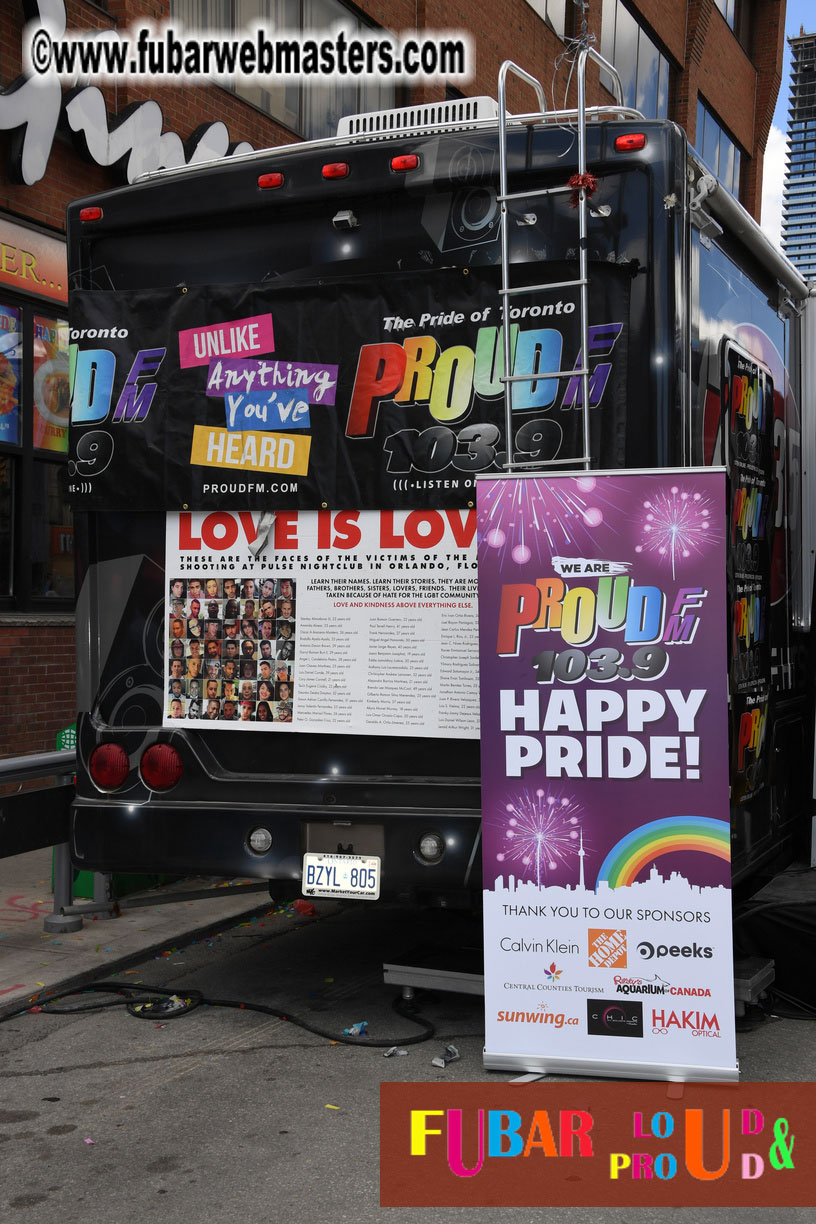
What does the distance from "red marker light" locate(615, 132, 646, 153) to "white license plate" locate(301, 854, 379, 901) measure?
9.81 feet

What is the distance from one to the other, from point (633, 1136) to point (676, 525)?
2.14 metres

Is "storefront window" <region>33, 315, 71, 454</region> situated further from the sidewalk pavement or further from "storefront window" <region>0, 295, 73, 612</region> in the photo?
the sidewalk pavement

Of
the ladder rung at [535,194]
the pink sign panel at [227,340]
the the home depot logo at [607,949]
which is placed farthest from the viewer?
the pink sign panel at [227,340]

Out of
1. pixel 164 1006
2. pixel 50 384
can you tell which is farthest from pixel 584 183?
pixel 50 384

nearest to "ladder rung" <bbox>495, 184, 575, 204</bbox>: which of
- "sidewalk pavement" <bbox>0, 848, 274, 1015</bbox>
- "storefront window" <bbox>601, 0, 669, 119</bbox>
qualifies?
"sidewalk pavement" <bbox>0, 848, 274, 1015</bbox>

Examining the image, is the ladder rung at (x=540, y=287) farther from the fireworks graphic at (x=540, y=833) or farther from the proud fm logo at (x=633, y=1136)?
the proud fm logo at (x=633, y=1136)

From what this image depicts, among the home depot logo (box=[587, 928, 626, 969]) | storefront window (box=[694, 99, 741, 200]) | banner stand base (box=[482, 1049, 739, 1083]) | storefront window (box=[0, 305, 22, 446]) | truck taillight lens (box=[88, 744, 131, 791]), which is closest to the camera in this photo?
banner stand base (box=[482, 1049, 739, 1083])

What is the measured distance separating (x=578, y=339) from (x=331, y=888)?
2.43 metres

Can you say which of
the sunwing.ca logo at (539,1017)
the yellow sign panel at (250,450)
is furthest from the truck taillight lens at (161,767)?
the sunwing.ca logo at (539,1017)

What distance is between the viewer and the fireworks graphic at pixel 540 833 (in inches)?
187

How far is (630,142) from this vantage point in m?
4.93

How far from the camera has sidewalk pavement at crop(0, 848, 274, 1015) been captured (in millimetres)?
6219

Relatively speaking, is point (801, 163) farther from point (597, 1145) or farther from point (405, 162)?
point (597, 1145)

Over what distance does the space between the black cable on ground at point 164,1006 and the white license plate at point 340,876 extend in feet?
2.08
